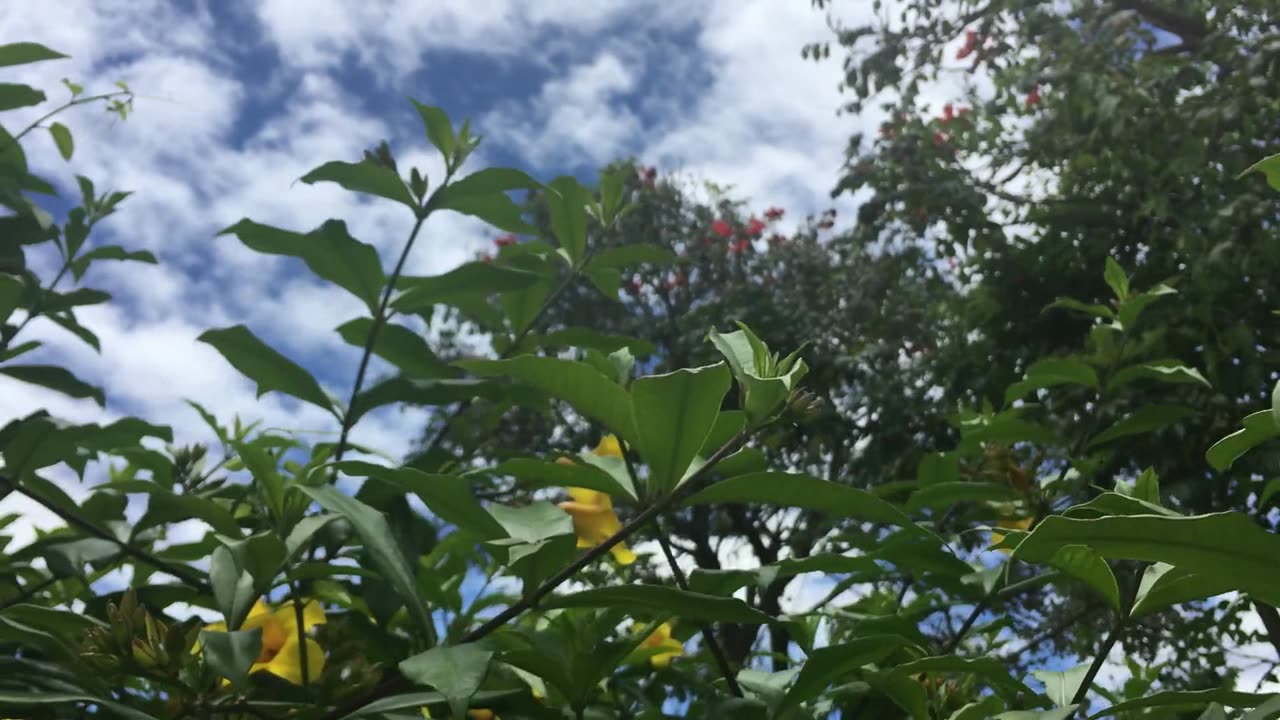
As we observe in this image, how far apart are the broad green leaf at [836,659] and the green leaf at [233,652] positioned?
1.14 feet

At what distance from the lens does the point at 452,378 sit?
1.06 m

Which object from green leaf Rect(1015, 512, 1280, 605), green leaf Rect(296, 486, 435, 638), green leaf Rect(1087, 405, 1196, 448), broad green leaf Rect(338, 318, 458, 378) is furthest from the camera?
green leaf Rect(1087, 405, 1196, 448)

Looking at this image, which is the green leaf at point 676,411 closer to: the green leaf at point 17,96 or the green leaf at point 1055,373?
the green leaf at point 1055,373

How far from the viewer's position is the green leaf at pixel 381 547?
67cm

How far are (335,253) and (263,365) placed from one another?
0.13 metres

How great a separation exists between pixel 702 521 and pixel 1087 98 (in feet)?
18.1

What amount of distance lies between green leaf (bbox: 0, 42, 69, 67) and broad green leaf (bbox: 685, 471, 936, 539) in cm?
Answer: 109

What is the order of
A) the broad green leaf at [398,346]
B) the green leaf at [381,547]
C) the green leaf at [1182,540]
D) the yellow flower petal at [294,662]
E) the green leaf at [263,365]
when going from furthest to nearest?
the broad green leaf at [398,346]
the green leaf at [263,365]
the yellow flower petal at [294,662]
the green leaf at [381,547]
the green leaf at [1182,540]

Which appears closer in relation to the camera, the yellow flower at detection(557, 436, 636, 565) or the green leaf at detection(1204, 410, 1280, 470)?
the green leaf at detection(1204, 410, 1280, 470)

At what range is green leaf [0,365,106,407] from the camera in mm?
1172

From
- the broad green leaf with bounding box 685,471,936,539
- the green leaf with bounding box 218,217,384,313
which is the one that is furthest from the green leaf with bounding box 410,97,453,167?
the broad green leaf with bounding box 685,471,936,539

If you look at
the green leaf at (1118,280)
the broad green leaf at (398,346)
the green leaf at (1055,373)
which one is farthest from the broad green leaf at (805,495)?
the green leaf at (1118,280)

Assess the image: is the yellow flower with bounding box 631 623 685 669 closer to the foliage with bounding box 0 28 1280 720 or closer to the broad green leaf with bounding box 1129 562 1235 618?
the foliage with bounding box 0 28 1280 720

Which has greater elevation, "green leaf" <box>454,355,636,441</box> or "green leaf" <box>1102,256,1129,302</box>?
"green leaf" <box>1102,256,1129,302</box>
